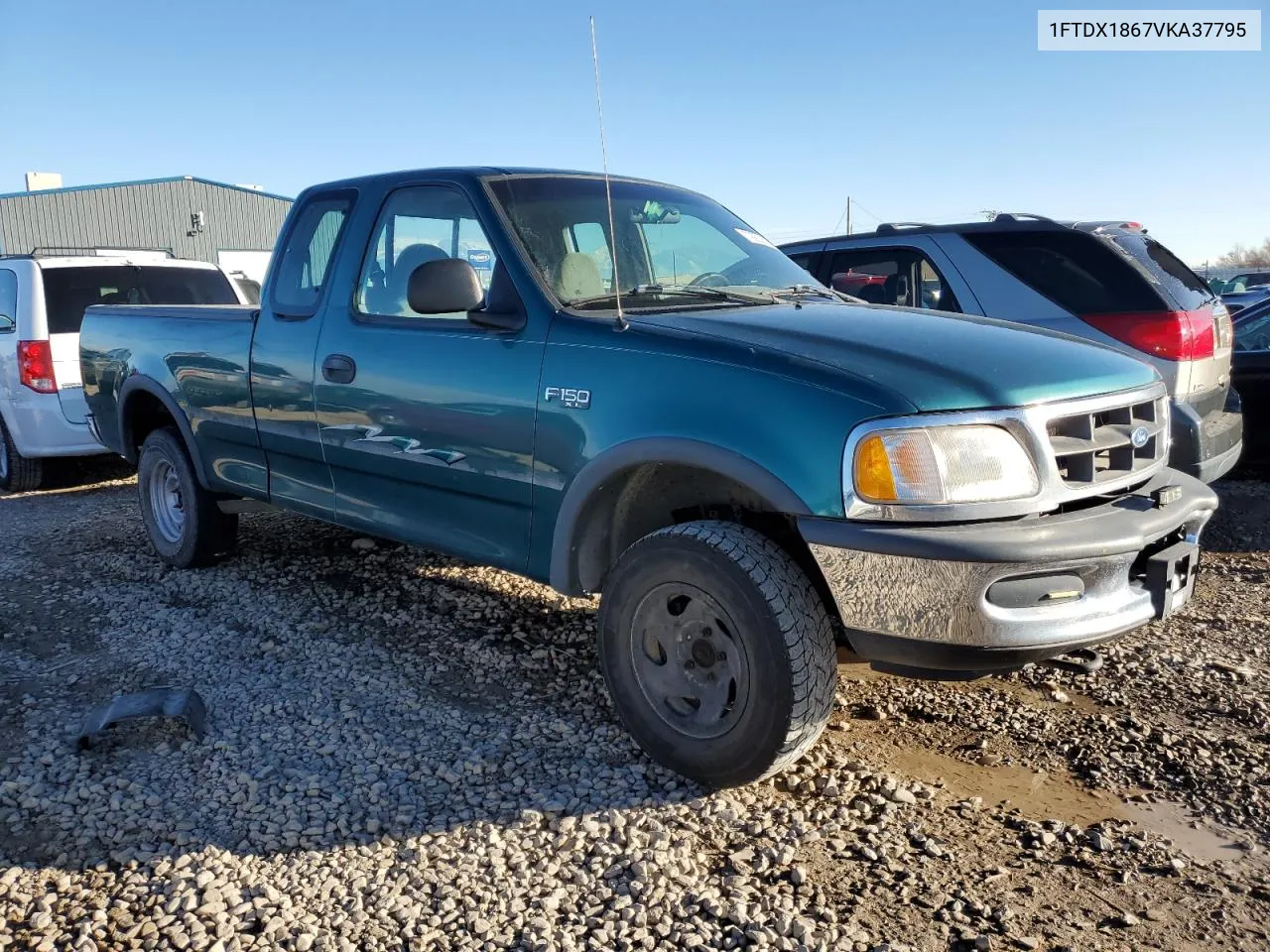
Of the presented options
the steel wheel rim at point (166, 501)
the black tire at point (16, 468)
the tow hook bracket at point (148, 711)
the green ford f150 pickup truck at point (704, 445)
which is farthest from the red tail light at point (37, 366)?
the tow hook bracket at point (148, 711)

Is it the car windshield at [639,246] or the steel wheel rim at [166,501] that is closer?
the car windshield at [639,246]

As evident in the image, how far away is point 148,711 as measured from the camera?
11.6ft

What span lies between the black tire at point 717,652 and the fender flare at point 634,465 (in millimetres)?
199

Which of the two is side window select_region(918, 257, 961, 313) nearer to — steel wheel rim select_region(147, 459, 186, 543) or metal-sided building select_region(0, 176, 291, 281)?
steel wheel rim select_region(147, 459, 186, 543)

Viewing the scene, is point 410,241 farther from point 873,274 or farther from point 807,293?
point 873,274

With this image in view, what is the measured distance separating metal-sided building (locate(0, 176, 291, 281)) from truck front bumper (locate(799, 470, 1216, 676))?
97.5 feet

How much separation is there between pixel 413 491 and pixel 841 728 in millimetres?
1866

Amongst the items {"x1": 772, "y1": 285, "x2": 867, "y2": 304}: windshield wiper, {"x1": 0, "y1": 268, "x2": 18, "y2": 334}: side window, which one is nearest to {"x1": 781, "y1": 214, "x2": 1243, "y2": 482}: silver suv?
{"x1": 772, "y1": 285, "x2": 867, "y2": 304}: windshield wiper

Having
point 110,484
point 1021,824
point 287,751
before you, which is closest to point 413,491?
point 287,751

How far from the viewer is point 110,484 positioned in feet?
28.1

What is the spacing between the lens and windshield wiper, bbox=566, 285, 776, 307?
12.1ft

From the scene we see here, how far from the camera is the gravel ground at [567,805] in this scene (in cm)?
252

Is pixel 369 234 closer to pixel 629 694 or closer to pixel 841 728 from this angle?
pixel 629 694

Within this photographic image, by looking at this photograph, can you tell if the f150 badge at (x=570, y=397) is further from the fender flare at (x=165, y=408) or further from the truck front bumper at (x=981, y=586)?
the fender flare at (x=165, y=408)
